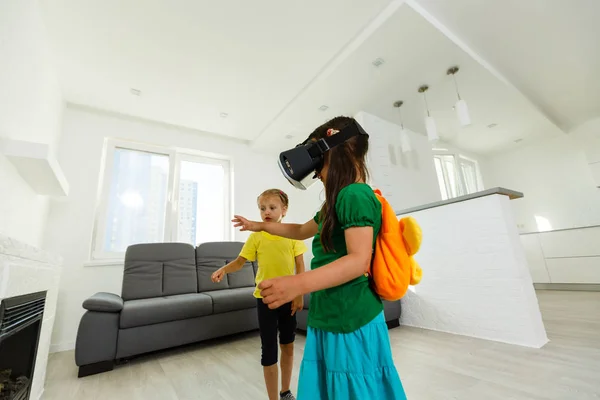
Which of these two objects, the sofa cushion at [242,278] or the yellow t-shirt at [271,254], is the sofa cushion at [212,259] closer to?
the sofa cushion at [242,278]

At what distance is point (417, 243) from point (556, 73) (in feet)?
12.3

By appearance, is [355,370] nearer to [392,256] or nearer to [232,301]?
[392,256]

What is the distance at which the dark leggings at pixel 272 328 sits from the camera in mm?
1141

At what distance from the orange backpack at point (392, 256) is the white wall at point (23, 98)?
6.34 ft

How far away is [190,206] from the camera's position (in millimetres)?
3547

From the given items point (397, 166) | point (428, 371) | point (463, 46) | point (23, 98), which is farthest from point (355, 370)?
point (397, 166)

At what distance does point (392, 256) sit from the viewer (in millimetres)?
564

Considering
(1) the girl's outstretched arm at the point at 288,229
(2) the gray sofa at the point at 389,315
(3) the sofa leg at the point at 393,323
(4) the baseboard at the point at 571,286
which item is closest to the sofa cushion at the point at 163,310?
(2) the gray sofa at the point at 389,315

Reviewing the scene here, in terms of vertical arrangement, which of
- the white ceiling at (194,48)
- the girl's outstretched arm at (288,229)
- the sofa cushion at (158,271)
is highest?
the white ceiling at (194,48)

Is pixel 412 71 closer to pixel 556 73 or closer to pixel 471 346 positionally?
pixel 556 73

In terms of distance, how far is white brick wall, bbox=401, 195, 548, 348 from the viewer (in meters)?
1.78

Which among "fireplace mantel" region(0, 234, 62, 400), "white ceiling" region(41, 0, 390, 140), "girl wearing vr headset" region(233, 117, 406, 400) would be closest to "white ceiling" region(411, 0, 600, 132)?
"white ceiling" region(41, 0, 390, 140)

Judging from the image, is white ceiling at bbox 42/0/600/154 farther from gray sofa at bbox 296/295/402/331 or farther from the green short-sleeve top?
gray sofa at bbox 296/295/402/331

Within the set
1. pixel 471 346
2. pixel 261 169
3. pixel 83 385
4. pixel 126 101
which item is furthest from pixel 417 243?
pixel 261 169
